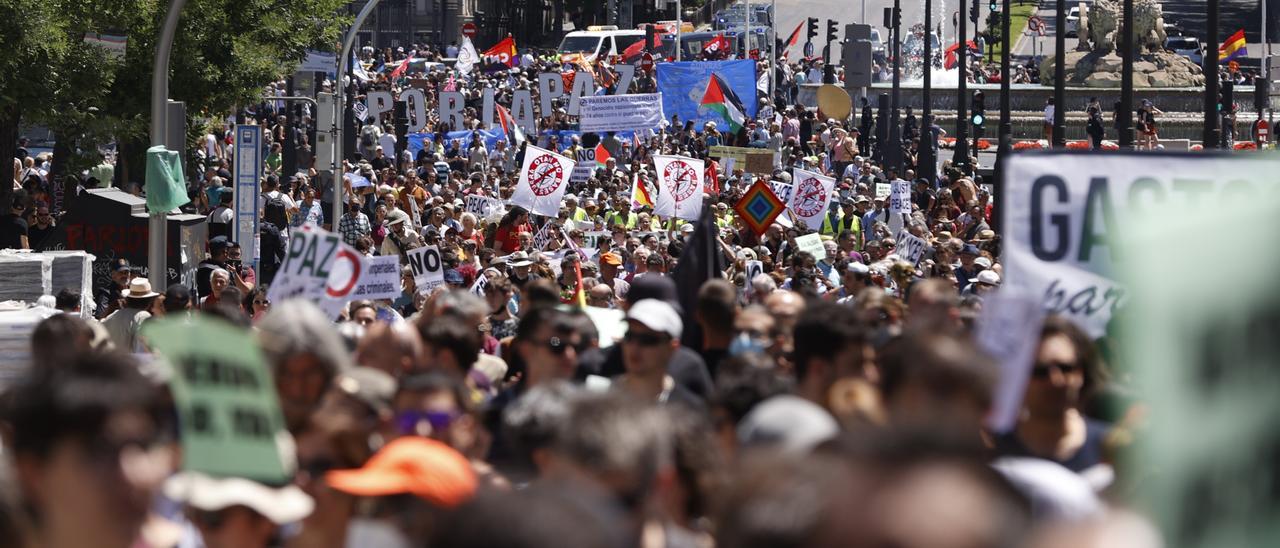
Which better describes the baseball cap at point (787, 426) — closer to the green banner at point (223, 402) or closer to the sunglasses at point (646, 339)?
the green banner at point (223, 402)

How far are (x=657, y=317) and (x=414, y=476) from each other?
2.38 m

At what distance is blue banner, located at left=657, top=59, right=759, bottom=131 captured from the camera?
3231cm

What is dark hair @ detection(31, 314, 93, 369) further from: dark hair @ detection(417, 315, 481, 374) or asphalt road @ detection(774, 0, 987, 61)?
asphalt road @ detection(774, 0, 987, 61)

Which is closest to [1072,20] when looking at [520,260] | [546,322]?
[520,260]

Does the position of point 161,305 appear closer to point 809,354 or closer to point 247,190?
point 247,190

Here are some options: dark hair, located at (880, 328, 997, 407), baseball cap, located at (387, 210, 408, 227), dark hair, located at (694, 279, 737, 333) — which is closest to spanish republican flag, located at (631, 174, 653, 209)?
baseball cap, located at (387, 210, 408, 227)

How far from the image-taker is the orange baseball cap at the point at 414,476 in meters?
4.50

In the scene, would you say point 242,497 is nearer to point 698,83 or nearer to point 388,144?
point 698,83

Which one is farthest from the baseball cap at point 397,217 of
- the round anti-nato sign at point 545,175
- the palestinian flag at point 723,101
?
the palestinian flag at point 723,101

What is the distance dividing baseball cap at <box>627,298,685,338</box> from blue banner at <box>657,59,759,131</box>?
25.1m

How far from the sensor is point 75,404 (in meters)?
4.01

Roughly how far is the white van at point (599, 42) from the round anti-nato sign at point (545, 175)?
127 feet

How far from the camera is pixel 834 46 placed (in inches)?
2808

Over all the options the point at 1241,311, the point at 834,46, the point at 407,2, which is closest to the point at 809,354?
the point at 1241,311
